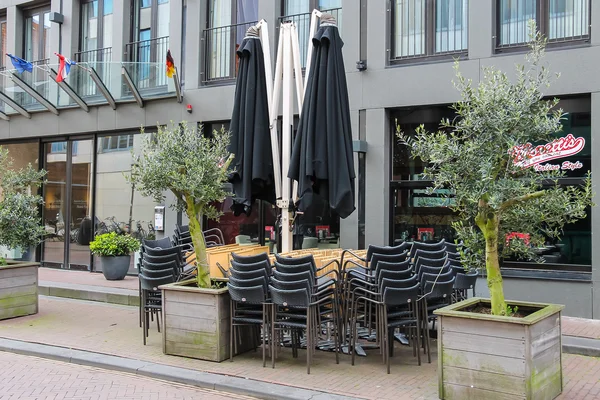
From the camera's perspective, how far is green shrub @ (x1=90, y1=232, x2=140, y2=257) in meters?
12.4

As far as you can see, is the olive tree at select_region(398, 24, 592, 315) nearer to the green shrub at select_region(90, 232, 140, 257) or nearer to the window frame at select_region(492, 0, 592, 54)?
the window frame at select_region(492, 0, 592, 54)

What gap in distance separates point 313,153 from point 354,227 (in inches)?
145

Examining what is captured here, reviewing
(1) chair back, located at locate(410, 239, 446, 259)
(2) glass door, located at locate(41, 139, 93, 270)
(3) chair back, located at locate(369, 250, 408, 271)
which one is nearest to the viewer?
(3) chair back, located at locate(369, 250, 408, 271)

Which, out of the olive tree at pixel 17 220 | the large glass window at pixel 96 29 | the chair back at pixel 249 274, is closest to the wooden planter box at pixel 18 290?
the olive tree at pixel 17 220

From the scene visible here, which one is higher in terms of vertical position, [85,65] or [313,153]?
[85,65]

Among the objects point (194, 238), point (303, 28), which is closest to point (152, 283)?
point (194, 238)

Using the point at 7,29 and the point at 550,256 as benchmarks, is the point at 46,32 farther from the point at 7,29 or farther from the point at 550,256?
the point at 550,256

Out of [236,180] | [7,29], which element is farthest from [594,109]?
[7,29]

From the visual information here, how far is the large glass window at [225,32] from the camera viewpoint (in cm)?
1262

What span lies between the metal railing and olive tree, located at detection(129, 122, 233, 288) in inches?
265

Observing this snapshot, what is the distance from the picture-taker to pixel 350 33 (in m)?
11.2

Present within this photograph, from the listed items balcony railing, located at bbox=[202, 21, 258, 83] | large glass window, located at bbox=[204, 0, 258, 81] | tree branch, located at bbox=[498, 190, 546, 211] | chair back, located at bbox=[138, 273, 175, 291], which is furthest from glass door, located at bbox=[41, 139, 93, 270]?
tree branch, located at bbox=[498, 190, 546, 211]

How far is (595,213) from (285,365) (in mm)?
5431

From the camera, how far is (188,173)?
6.85 meters
